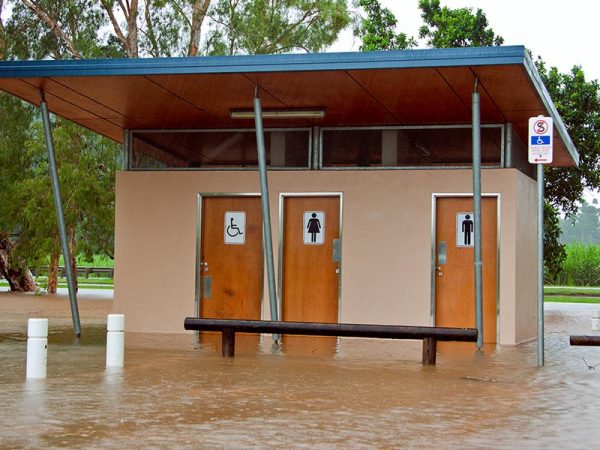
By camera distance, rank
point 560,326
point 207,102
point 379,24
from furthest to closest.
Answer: point 379,24 → point 560,326 → point 207,102

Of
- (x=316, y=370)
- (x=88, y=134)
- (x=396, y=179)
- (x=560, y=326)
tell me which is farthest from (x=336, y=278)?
(x=88, y=134)

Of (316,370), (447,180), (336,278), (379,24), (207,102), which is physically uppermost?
(379,24)

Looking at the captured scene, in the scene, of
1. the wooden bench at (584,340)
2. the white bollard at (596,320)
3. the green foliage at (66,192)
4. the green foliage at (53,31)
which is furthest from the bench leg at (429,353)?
the green foliage at (53,31)

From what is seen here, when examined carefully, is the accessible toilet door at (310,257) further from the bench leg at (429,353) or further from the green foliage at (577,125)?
the green foliage at (577,125)

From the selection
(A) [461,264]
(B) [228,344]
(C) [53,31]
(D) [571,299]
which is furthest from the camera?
(D) [571,299]

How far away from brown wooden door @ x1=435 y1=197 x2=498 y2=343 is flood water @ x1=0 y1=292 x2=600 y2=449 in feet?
3.86

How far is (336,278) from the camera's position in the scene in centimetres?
1631

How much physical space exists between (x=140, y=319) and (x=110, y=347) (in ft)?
18.6

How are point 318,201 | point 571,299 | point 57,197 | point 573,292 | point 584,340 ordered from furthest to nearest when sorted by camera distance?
point 573,292, point 571,299, point 318,201, point 57,197, point 584,340

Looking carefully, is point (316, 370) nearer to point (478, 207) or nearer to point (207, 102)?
point (478, 207)

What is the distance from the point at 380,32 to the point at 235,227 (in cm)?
2463

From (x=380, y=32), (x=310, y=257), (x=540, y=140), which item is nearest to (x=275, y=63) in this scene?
(x=540, y=140)

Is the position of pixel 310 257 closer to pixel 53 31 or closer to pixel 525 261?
pixel 525 261

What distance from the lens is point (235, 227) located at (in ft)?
55.1
